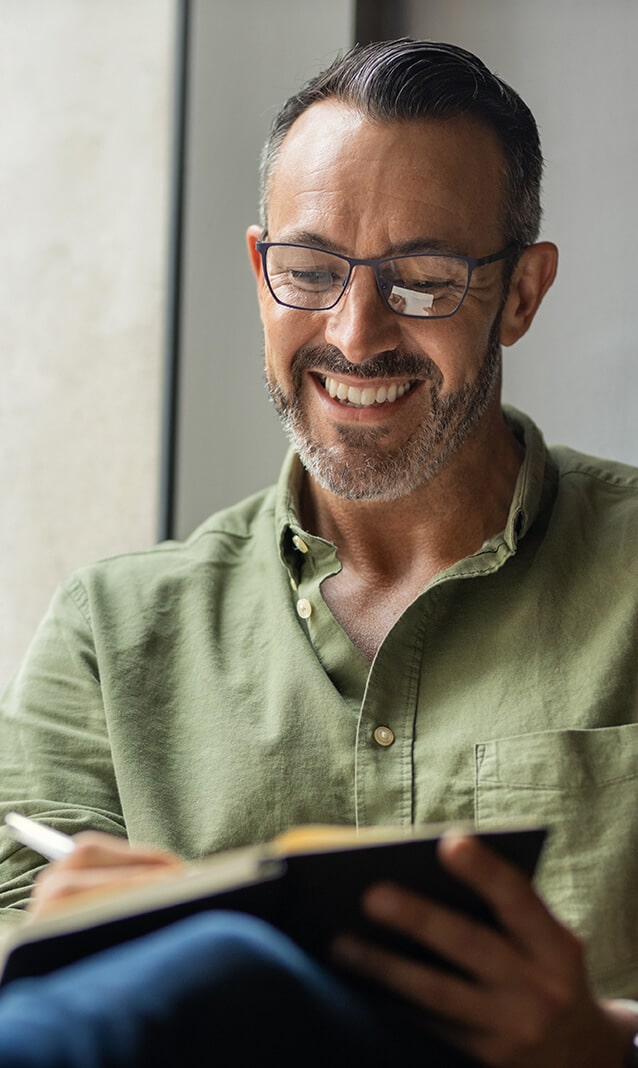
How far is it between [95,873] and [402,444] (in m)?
0.86

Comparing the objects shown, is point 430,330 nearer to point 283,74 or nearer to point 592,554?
point 592,554

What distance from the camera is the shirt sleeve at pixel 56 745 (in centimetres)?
154

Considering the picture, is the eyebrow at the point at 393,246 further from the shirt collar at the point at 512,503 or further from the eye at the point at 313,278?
the shirt collar at the point at 512,503

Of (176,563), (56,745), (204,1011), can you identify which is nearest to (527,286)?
(176,563)

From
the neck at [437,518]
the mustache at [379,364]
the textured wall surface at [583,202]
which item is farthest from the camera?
the textured wall surface at [583,202]

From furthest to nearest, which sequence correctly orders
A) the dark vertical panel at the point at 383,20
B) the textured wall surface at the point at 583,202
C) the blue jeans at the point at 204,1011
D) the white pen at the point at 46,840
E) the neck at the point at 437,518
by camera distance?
1. the dark vertical panel at the point at 383,20
2. the textured wall surface at the point at 583,202
3. the neck at the point at 437,518
4. the white pen at the point at 46,840
5. the blue jeans at the point at 204,1011

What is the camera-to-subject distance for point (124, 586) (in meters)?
1.76

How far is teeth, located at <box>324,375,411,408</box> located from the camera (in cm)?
165

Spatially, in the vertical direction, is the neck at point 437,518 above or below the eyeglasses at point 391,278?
below

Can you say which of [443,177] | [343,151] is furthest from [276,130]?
[443,177]

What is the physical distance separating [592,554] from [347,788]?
0.46 metres

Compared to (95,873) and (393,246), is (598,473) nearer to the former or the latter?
(393,246)

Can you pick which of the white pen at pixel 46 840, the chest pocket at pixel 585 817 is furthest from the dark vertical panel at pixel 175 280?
the white pen at pixel 46 840

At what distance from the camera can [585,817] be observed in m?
1.46
